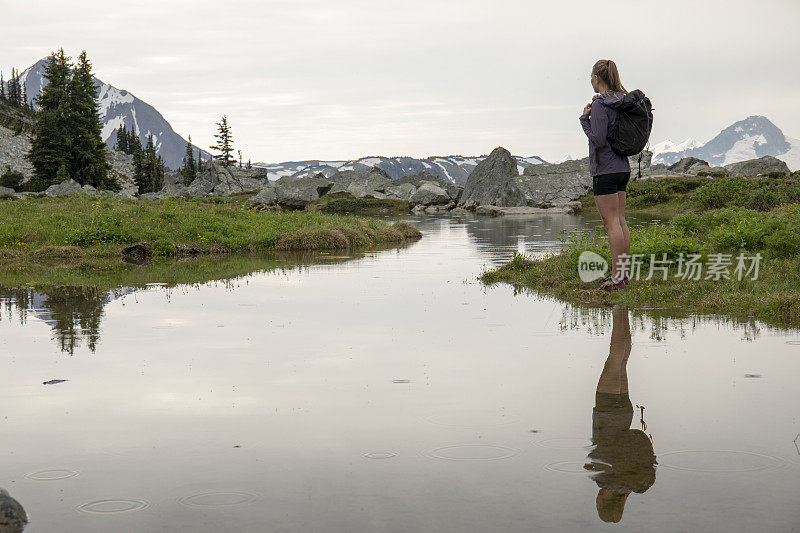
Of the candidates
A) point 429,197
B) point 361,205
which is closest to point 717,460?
point 429,197

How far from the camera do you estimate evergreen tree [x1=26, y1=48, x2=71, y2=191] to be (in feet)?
228

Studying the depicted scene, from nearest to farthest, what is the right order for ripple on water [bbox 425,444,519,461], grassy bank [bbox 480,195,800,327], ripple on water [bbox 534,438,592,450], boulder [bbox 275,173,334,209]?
1. ripple on water [bbox 425,444,519,461]
2. ripple on water [bbox 534,438,592,450]
3. grassy bank [bbox 480,195,800,327]
4. boulder [bbox 275,173,334,209]

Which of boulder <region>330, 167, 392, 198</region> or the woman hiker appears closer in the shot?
the woman hiker

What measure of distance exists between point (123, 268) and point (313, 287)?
6.81m

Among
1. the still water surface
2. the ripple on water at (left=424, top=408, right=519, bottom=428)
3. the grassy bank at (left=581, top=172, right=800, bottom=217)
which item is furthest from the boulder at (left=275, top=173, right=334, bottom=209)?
the ripple on water at (left=424, top=408, right=519, bottom=428)

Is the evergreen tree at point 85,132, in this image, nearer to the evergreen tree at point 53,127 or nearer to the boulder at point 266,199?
the evergreen tree at point 53,127

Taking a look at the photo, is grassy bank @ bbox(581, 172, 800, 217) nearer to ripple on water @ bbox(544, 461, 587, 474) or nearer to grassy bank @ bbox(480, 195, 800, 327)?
grassy bank @ bbox(480, 195, 800, 327)

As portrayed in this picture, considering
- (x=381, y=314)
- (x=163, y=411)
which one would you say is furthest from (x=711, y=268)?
(x=163, y=411)

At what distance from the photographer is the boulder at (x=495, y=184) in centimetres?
9444

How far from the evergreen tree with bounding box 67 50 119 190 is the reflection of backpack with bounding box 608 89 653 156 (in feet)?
231

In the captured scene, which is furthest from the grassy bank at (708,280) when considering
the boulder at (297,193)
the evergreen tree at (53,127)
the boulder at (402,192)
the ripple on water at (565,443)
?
the boulder at (402,192)

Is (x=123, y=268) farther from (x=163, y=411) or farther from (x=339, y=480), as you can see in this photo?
(x=339, y=480)

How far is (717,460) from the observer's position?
3883 mm

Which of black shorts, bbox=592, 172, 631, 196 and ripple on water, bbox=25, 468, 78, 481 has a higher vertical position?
black shorts, bbox=592, 172, 631, 196
